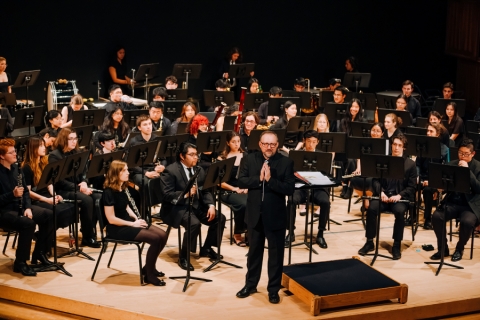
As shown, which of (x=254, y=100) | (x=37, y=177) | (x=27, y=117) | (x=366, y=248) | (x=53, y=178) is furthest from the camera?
(x=254, y=100)

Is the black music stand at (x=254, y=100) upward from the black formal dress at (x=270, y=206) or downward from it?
upward

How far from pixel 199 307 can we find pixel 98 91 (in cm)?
784

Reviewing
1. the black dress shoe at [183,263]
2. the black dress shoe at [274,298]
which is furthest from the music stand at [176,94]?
the black dress shoe at [274,298]

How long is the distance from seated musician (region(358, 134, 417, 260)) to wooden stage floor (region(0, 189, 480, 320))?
0.63ft

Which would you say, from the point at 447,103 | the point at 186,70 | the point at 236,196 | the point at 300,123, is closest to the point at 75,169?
the point at 236,196

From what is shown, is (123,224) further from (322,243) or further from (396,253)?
(396,253)

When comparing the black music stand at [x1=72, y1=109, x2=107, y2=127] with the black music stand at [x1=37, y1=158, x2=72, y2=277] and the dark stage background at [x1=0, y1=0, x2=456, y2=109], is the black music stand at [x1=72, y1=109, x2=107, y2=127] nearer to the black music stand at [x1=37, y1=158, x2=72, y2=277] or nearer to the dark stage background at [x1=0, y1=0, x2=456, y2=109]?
the black music stand at [x1=37, y1=158, x2=72, y2=277]

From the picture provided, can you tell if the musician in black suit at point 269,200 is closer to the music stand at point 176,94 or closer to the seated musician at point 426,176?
the seated musician at point 426,176

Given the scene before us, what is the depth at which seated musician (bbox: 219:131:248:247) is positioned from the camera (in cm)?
783

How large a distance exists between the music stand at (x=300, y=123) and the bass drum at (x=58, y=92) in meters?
4.25

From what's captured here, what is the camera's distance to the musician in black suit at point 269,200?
20.5ft

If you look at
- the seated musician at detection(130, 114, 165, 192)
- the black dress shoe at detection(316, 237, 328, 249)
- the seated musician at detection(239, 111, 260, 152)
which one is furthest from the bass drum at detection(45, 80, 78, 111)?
the black dress shoe at detection(316, 237, 328, 249)

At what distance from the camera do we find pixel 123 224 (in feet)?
22.2

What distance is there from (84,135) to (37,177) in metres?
1.35
